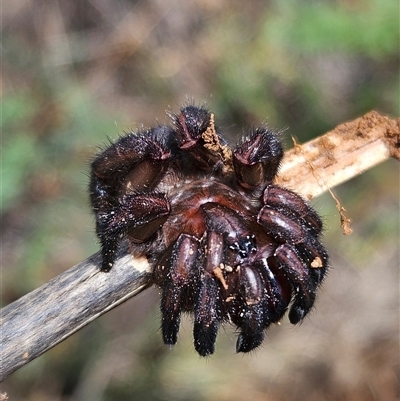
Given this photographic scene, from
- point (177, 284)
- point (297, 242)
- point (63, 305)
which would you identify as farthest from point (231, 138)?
point (63, 305)

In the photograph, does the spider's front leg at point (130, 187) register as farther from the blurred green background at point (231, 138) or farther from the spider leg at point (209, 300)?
the blurred green background at point (231, 138)

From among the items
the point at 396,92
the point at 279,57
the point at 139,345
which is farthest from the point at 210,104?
the point at 139,345

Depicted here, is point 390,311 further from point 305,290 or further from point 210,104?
point 305,290

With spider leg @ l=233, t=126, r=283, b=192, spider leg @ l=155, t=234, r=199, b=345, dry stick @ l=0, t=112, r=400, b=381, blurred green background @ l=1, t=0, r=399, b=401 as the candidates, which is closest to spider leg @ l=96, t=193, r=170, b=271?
dry stick @ l=0, t=112, r=400, b=381

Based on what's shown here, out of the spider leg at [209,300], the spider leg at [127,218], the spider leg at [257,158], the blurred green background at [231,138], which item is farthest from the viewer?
the blurred green background at [231,138]

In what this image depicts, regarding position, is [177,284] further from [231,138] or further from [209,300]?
[231,138]

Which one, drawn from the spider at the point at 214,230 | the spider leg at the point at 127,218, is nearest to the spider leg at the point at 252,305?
the spider at the point at 214,230
